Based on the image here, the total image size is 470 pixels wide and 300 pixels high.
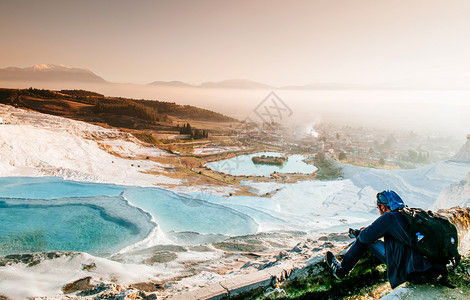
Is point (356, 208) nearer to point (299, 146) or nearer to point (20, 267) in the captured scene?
point (20, 267)

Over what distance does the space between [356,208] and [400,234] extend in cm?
1446

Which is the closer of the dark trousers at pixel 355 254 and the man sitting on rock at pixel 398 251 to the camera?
the man sitting on rock at pixel 398 251

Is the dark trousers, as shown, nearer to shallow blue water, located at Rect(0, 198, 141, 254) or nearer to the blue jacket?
the blue jacket

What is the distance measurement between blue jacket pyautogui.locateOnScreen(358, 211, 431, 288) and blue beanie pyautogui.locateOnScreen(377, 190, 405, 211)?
33 cm

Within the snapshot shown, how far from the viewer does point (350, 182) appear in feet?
77.4

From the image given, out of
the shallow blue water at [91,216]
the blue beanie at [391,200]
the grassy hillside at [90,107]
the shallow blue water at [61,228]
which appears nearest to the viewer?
the blue beanie at [391,200]

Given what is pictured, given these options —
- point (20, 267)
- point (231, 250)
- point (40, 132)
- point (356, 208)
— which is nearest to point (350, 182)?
point (356, 208)

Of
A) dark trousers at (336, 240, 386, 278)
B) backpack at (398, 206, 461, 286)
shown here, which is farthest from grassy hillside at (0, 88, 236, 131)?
backpack at (398, 206, 461, 286)

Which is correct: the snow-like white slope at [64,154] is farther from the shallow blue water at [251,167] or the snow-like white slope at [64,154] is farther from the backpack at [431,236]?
the backpack at [431,236]

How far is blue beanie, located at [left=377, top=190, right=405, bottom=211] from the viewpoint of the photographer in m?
2.91

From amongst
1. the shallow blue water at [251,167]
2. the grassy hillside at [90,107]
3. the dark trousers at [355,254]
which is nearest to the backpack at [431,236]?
the dark trousers at [355,254]

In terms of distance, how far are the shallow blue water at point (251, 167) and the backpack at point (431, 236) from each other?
25.1m

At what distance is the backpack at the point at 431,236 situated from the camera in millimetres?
2541

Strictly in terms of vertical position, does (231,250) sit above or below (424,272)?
below
